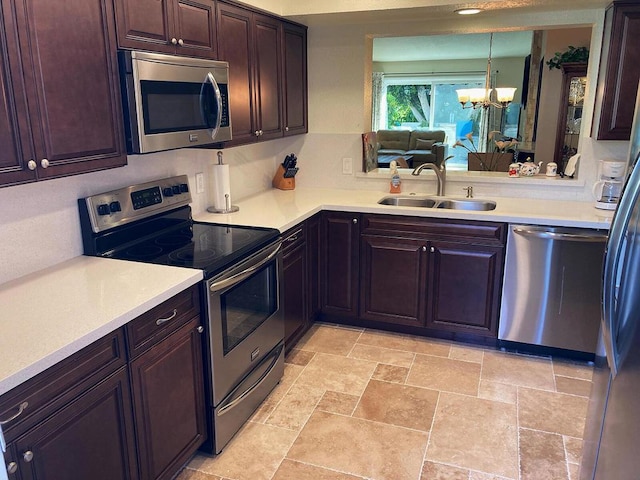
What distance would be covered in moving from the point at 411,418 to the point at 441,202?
1576mm

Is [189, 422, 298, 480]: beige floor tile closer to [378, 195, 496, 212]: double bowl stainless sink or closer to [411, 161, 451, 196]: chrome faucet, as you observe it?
[378, 195, 496, 212]: double bowl stainless sink

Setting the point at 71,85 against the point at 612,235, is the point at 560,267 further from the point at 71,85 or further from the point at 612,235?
the point at 71,85

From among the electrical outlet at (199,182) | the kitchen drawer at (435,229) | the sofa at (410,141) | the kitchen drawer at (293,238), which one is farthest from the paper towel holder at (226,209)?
the sofa at (410,141)

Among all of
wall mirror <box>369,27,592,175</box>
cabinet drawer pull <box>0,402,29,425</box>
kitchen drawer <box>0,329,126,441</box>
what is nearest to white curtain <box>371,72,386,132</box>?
wall mirror <box>369,27,592,175</box>

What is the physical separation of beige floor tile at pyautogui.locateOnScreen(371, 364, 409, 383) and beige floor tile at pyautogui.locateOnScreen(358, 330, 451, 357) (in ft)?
0.84

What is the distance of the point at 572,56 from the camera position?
5473 millimetres

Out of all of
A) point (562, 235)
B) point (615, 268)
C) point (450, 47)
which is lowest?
point (562, 235)

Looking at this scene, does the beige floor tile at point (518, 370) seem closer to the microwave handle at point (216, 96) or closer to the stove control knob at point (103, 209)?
the microwave handle at point (216, 96)

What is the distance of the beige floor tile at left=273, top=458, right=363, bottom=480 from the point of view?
7.04 feet

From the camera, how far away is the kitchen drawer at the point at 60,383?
51.5 inches

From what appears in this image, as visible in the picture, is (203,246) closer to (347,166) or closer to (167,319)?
(167,319)

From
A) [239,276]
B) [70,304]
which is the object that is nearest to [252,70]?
[239,276]

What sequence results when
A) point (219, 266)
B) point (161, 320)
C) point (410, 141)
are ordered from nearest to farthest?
point (161, 320), point (219, 266), point (410, 141)

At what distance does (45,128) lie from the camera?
1680 mm
